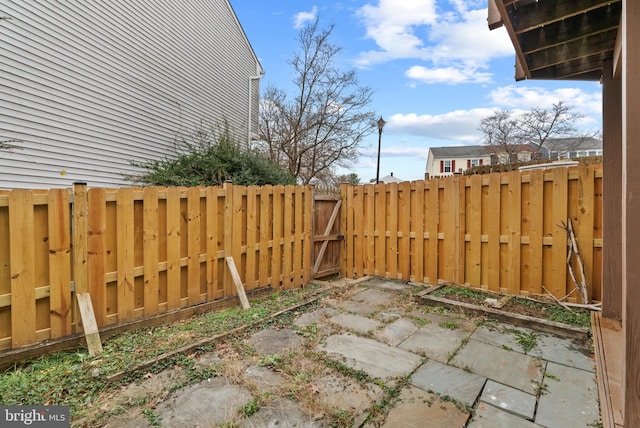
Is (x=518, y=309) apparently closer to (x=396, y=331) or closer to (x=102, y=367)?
(x=396, y=331)

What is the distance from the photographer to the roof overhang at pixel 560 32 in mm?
2367

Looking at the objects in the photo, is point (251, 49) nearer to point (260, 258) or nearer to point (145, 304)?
point (260, 258)

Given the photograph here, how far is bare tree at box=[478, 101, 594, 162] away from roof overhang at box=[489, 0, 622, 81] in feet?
56.1

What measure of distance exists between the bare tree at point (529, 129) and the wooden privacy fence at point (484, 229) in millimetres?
16526

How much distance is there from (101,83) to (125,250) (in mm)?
5583

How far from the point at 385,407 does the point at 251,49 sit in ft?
44.9

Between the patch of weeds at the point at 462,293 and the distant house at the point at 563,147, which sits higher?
the distant house at the point at 563,147

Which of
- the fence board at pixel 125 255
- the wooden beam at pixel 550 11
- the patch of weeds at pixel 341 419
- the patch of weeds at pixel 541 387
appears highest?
the wooden beam at pixel 550 11

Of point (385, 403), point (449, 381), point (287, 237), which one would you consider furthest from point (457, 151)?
point (385, 403)

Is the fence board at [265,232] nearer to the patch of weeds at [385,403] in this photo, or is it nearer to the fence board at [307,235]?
the fence board at [307,235]

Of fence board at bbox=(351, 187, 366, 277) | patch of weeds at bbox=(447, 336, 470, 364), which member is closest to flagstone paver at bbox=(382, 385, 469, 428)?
patch of weeds at bbox=(447, 336, 470, 364)

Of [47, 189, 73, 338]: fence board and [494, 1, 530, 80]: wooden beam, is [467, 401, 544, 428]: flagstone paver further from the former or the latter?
[47, 189, 73, 338]: fence board

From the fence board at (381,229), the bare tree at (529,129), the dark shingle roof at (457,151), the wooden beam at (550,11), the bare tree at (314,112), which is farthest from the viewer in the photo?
the dark shingle roof at (457,151)

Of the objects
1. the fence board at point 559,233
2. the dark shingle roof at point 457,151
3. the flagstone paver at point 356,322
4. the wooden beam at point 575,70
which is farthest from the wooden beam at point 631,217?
the dark shingle roof at point 457,151
